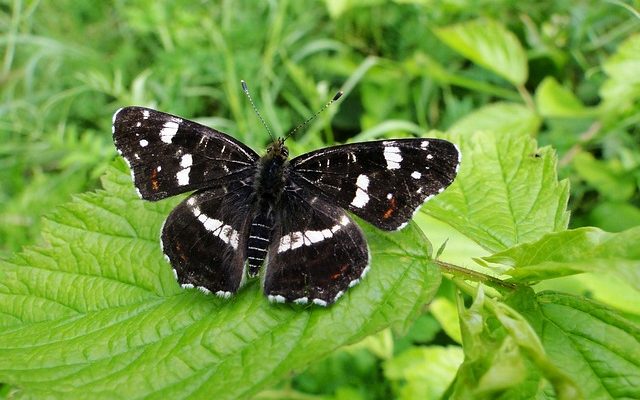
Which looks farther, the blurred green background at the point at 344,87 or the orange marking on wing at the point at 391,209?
the blurred green background at the point at 344,87

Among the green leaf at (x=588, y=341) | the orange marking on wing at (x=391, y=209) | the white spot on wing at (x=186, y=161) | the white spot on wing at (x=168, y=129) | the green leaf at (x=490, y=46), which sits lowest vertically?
the green leaf at (x=588, y=341)

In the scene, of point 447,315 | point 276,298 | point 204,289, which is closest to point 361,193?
point 276,298

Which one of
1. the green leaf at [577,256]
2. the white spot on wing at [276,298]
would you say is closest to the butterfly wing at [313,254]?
the white spot on wing at [276,298]

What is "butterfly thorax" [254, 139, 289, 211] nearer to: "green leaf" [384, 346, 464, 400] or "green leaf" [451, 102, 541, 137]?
"green leaf" [384, 346, 464, 400]

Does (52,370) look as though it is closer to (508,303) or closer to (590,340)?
(508,303)

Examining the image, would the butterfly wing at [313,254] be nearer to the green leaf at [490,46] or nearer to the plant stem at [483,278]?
the plant stem at [483,278]
